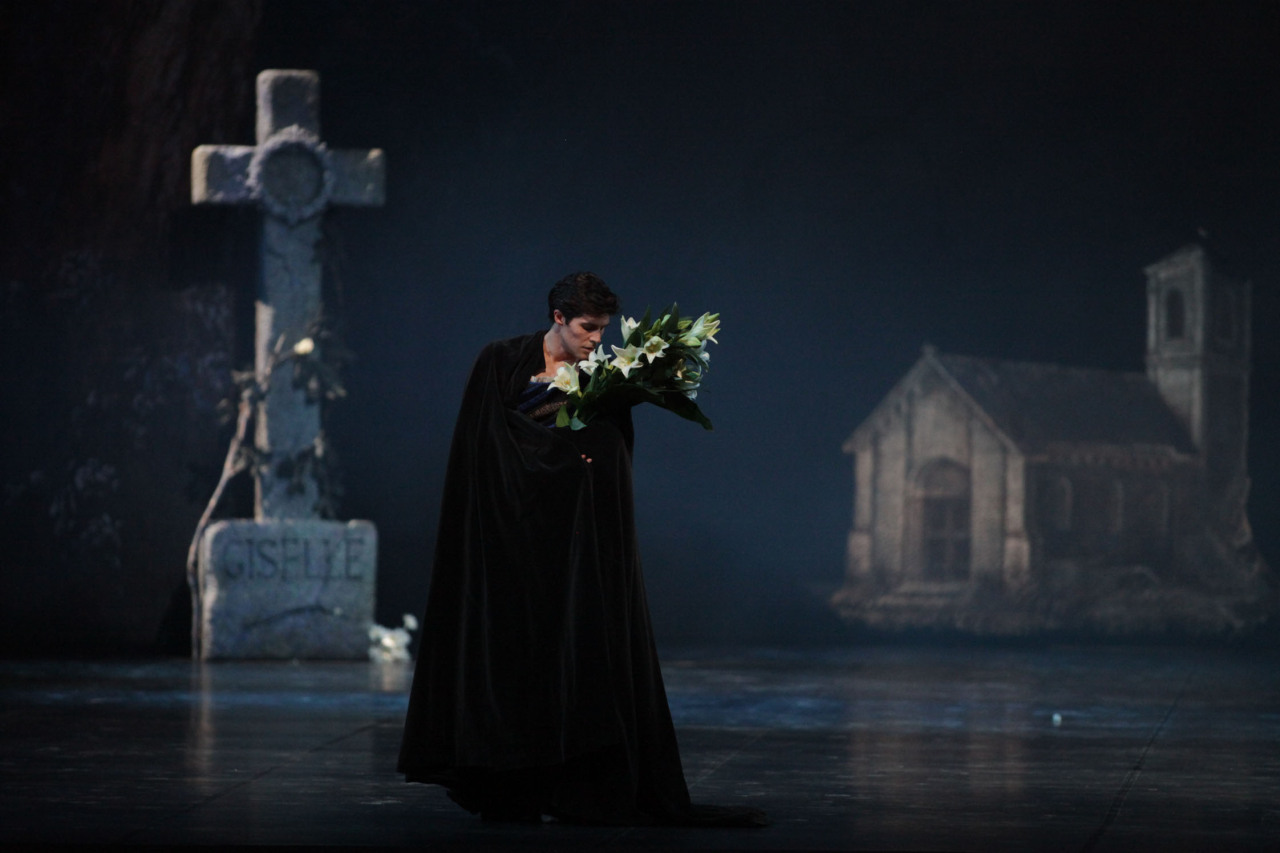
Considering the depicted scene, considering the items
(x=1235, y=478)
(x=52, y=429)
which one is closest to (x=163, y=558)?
(x=52, y=429)

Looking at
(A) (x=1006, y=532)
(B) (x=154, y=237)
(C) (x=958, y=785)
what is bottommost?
(C) (x=958, y=785)

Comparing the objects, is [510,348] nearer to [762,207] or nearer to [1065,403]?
[762,207]

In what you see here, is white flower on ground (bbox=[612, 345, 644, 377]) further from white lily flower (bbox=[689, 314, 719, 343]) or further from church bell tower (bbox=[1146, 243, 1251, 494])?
church bell tower (bbox=[1146, 243, 1251, 494])

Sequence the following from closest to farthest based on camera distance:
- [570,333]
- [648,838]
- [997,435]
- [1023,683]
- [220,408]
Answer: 1. [648,838]
2. [570,333]
3. [1023,683]
4. [220,408]
5. [997,435]

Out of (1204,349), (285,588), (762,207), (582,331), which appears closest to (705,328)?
(582,331)

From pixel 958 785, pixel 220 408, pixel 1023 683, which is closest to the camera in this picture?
pixel 958 785

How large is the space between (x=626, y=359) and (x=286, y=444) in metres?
5.13

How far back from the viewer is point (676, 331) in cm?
395

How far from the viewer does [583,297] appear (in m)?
3.86

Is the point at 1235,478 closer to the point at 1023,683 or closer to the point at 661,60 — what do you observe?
the point at 1023,683

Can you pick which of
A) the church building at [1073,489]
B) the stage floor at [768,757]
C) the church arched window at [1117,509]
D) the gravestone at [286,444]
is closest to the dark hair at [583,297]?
the stage floor at [768,757]

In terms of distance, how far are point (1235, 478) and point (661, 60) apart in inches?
149

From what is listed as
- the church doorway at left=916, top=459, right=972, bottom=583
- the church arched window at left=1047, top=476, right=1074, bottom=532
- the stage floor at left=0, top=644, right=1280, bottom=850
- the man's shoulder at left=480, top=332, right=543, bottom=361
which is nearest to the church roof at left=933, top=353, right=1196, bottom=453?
the church arched window at left=1047, top=476, right=1074, bottom=532

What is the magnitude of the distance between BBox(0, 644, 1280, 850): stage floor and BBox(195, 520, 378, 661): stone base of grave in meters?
0.27
